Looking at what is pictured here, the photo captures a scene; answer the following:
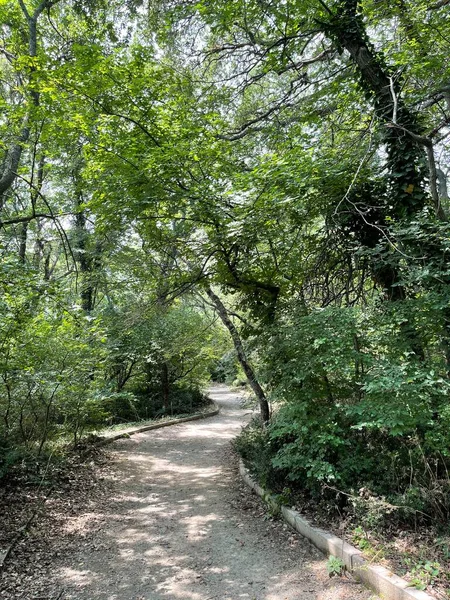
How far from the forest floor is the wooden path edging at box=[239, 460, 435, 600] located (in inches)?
3.7

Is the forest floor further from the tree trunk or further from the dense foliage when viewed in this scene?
the tree trunk

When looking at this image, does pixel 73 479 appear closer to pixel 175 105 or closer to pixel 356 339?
pixel 356 339

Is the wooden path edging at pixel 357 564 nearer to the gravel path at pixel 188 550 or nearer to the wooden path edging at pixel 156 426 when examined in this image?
the gravel path at pixel 188 550

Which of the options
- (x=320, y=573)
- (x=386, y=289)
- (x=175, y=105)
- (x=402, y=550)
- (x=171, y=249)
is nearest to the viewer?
(x=402, y=550)

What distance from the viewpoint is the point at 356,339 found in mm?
4316

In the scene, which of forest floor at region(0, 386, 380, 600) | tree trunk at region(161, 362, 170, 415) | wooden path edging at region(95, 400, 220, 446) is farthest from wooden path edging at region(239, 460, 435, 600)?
tree trunk at region(161, 362, 170, 415)

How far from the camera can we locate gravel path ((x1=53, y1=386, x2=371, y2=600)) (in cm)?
336

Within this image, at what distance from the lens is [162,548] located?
14.1 feet

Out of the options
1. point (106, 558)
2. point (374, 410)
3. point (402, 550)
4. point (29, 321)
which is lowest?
point (106, 558)

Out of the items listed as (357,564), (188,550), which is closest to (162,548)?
(188,550)

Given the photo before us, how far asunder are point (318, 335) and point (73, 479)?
4.95m

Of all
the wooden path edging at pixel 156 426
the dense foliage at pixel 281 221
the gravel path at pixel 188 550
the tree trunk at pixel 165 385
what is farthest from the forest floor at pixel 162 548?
the tree trunk at pixel 165 385

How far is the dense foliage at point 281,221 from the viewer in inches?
163

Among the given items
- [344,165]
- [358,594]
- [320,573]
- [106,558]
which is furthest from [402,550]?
[344,165]
